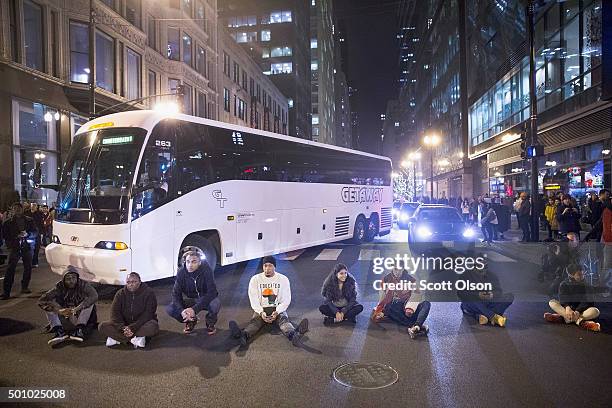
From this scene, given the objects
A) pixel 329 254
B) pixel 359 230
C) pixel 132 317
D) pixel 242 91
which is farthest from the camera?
pixel 242 91

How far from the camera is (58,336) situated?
6.58 metres

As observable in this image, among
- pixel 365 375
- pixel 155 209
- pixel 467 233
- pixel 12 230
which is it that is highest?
pixel 155 209

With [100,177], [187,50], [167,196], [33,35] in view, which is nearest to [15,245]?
[100,177]

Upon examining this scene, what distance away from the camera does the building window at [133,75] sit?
28442 mm

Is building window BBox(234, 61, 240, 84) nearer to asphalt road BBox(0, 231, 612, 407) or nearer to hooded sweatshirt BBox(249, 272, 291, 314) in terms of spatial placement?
asphalt road BBox(0, 231, 612, 407)

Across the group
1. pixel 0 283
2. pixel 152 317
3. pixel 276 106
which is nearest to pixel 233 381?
pixel 152 317

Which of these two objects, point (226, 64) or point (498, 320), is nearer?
point (498, 320)

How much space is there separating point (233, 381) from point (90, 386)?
1.58 meters

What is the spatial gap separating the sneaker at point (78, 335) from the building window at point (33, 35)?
18.6 metres

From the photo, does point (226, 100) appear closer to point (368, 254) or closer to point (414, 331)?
point (368, 254)

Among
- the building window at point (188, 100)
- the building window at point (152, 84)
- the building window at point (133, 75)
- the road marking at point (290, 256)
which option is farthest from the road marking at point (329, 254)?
the building window at point (188, 100)

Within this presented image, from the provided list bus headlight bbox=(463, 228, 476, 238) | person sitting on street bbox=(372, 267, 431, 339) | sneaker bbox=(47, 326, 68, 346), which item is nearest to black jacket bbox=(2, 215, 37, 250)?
sneaker bbox=(47, 326, 68, 346)

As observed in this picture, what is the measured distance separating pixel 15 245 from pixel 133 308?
4805 millimetres

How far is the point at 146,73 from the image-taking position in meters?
30.3
